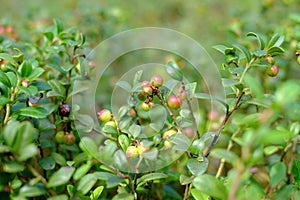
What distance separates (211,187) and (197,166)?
0.15 m

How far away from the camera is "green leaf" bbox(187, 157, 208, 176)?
0.96 metres

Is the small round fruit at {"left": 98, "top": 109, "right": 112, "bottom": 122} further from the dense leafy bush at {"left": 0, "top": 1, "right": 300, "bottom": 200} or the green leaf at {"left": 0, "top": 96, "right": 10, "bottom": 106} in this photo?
the green leaf at {"left": 0, "top": 96, "right": 10, "bottom": 106}

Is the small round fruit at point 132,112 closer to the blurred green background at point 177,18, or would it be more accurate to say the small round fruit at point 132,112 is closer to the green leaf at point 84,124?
the green leaf at point 84,124

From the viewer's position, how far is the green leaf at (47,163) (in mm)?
1061

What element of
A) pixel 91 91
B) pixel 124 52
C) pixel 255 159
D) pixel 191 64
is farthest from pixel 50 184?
pixel 124 52

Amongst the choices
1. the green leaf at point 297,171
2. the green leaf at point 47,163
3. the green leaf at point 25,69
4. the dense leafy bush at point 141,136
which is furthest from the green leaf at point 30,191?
the green leaf at point 297,171

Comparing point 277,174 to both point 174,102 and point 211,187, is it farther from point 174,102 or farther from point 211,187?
point 174,102

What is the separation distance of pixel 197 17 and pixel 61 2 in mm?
1463

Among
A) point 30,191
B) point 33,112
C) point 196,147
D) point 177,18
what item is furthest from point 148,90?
point 177,18

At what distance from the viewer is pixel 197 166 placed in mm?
980

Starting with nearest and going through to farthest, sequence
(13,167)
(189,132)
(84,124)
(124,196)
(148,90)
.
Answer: (13,167) → (124,196) → (148,90) → (84,124) → (189,132)

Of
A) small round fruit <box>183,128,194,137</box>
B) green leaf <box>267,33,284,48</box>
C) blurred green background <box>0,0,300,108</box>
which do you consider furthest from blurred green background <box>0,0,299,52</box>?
green leaf <box>267,33,284,48</box>

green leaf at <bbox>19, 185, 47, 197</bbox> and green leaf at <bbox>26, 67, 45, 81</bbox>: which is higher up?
green leaf at <bbox>26, 67, 45, 81</bbox>

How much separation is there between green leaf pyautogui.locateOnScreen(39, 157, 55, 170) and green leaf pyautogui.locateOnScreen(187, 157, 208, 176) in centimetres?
35
